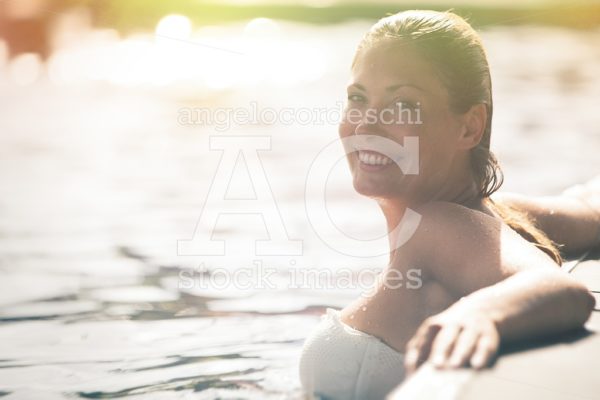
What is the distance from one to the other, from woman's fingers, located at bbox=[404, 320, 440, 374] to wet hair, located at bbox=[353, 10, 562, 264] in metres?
0.69

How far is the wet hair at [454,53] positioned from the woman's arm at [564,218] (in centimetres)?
45

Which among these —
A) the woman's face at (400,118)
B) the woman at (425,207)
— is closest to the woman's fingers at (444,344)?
the woman at (425,207)

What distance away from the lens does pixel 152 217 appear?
5.25 meters

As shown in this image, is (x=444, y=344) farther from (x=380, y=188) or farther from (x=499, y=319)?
(x=380, y=188)

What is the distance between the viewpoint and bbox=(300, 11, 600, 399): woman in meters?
1.98

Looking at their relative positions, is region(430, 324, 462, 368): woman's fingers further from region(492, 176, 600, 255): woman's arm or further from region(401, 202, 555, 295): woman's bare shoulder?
region(492, 176, 600, 255): woman's arm

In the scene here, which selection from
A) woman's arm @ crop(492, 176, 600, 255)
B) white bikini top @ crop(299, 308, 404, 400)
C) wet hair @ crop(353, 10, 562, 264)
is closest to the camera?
white bikini top @ crop(299, 308, 404, 400)

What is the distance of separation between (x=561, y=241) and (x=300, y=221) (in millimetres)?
2398

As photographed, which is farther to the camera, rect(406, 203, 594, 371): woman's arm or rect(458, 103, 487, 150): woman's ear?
rect(458, 103, 487, 150): woman's ear

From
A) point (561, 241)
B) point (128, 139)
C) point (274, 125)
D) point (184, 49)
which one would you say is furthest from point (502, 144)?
point (184, 49)

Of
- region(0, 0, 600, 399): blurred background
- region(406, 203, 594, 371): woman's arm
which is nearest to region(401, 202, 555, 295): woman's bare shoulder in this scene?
region(406, 203, 594, 371): woman's arm

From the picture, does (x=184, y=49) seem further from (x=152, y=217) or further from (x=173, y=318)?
(x=173, y=318)

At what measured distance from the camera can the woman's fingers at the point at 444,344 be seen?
166 cm

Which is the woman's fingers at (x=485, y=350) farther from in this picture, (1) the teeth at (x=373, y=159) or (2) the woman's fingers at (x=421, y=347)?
(1) the teeth at (x=373, y=159)
